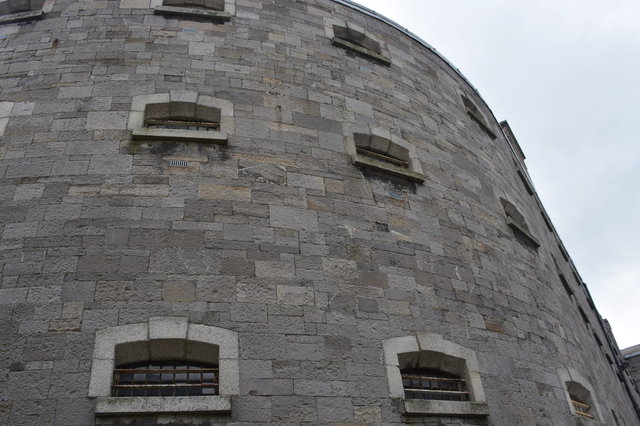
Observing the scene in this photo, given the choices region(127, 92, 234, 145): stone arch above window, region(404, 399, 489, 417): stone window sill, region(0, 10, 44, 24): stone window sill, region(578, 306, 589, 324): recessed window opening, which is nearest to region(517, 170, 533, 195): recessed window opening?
region(578, 306, 589, 324): recessed window opening

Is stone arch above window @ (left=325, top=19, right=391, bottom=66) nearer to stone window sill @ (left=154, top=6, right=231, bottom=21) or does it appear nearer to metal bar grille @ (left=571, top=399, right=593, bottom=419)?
stone window sill @ (left=154, top=6, right=231, bottom=21)

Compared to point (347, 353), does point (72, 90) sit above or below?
above

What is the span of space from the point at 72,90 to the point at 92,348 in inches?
153

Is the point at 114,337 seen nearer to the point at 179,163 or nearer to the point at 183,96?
the point at 179,163

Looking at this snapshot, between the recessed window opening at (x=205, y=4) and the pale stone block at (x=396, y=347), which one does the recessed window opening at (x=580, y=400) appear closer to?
the pale stone block at (x=396, y=347)

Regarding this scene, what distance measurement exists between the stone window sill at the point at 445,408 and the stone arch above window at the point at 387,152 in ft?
10.6

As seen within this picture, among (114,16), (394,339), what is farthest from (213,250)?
(114,16)

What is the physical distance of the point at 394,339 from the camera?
19.1ft

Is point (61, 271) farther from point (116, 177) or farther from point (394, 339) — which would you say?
point (394, 339)

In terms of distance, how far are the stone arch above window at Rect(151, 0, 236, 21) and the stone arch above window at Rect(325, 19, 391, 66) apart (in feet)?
5.81

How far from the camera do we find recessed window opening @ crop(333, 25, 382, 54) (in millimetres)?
10075

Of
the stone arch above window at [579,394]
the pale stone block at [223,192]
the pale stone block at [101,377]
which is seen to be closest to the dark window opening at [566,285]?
the stone arch above window at [579,394]

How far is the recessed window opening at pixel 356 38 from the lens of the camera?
10.1 m

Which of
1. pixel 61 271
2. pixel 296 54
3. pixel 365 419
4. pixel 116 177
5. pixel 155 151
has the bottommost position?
pixel 365 419
